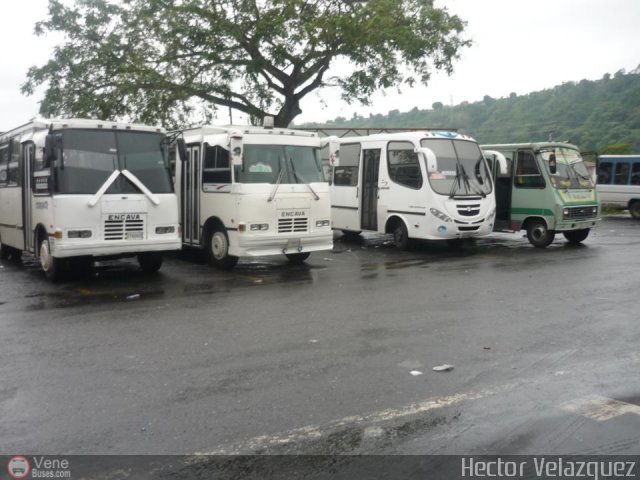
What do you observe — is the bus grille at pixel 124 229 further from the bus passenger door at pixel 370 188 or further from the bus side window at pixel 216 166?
the bus passenger door at pixel 370 188

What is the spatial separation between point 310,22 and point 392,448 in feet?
58.6

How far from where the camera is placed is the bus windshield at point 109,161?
10586 mm

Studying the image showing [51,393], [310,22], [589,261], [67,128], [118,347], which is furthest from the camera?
[310,22]

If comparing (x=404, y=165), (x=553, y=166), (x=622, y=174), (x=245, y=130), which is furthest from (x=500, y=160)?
(x=622, y=174)

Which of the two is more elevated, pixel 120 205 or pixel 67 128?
pixel 67 128

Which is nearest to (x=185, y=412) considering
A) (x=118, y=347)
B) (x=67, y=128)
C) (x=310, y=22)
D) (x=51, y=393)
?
(x=51, y=393)

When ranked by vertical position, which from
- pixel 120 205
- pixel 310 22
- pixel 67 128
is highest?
pixel 310 22

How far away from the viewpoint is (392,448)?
4172 millimetres

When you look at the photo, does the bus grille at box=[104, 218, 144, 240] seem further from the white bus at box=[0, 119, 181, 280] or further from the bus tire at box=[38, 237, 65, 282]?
the bus tire at box=[38, 237, 65, 282]

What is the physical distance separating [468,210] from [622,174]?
1366 centimetres

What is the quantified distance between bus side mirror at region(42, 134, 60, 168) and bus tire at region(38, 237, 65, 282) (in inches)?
56.0

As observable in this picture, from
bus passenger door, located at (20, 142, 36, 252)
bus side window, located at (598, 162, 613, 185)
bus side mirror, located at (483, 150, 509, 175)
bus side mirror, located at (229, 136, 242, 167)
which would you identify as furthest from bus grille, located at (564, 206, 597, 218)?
bus passenger door, located at (20, 142, 36, 252)

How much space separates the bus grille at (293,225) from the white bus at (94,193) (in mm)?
2022

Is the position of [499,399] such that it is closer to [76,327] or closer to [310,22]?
[76,327]
